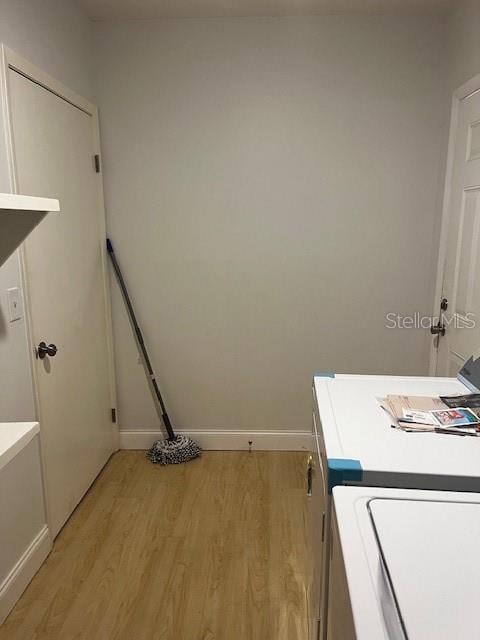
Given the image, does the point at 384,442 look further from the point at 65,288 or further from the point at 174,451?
the point at 174,451

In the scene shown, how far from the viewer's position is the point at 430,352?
286cm

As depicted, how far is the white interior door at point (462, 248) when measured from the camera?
7.36 feet

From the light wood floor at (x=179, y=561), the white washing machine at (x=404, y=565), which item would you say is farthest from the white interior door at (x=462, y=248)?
the white washing machine at (x=404, y=565)

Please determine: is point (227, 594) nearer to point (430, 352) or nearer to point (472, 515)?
point (472, 515)

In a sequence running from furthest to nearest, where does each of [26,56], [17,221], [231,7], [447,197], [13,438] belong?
[447,197] → [231,7] → [26,56] → [17,221] → [13,438]

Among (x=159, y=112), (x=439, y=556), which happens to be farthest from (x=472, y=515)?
(x=159, y=112)

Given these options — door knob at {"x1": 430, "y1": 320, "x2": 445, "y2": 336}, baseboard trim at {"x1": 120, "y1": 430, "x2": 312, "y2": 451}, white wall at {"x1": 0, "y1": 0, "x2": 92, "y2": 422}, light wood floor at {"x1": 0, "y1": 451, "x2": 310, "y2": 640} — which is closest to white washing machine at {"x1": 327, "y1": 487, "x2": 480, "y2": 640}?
light wood floor at {"x1": 0, "y1": 451, "x2": 310, "y2": 640}

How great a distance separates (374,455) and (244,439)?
2.01 metres

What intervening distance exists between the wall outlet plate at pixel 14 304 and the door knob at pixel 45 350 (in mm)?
191

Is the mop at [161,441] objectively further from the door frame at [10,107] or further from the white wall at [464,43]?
the white wall at [464,43]

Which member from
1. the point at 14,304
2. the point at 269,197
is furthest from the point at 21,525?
the point at 269,197

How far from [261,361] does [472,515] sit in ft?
6.88

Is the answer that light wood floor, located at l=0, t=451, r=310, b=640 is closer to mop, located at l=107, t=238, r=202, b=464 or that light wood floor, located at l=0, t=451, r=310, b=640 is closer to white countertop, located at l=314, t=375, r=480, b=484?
mop, located at l=107, t=238, r=202, b=464

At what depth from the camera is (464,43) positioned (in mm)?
2357
